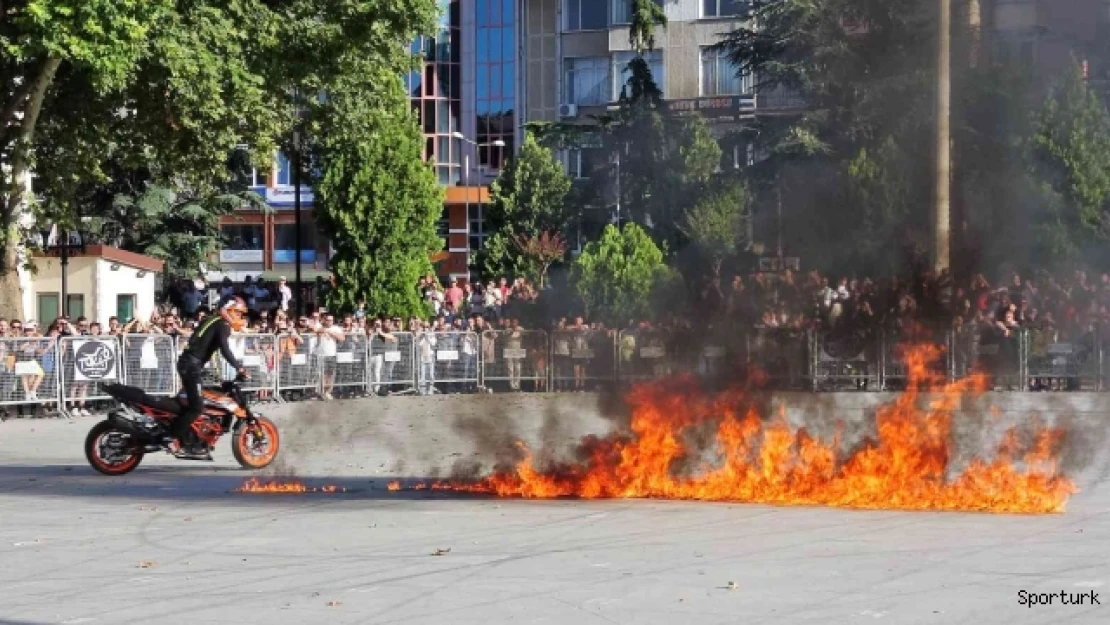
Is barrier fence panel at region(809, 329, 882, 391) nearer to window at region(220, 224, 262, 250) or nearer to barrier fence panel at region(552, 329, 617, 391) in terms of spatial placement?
barrier fence panel at region(552, 329, 617, 391)

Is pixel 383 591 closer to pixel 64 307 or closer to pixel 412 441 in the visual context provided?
pixel 412 441

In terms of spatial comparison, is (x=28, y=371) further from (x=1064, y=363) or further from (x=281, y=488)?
(x=1064, y=363)

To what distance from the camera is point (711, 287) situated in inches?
784

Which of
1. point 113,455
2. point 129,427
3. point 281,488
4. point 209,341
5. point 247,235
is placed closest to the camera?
point 281,488

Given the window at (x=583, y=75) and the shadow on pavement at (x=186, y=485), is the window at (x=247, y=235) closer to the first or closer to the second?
the window at (x=583, y=75)

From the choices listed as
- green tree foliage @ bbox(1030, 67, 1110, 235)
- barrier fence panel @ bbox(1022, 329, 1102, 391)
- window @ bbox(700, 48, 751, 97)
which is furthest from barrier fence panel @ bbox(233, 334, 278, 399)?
green tree foliage @ bbox(1030, 67, 1110, 235)

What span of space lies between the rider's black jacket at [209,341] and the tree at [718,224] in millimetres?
5920

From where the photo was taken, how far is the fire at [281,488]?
52.2 feet

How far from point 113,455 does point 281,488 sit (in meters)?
2.84

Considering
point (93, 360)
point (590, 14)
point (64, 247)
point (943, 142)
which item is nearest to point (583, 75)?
point (590, 14)

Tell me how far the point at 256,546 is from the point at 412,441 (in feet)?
30.4

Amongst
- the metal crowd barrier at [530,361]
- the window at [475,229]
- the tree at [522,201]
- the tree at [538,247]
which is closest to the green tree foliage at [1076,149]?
the metal crowd barrier at [530,361]

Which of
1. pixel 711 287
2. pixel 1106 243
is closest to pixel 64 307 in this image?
pixel 711 287

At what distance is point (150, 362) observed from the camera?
28516 mm
